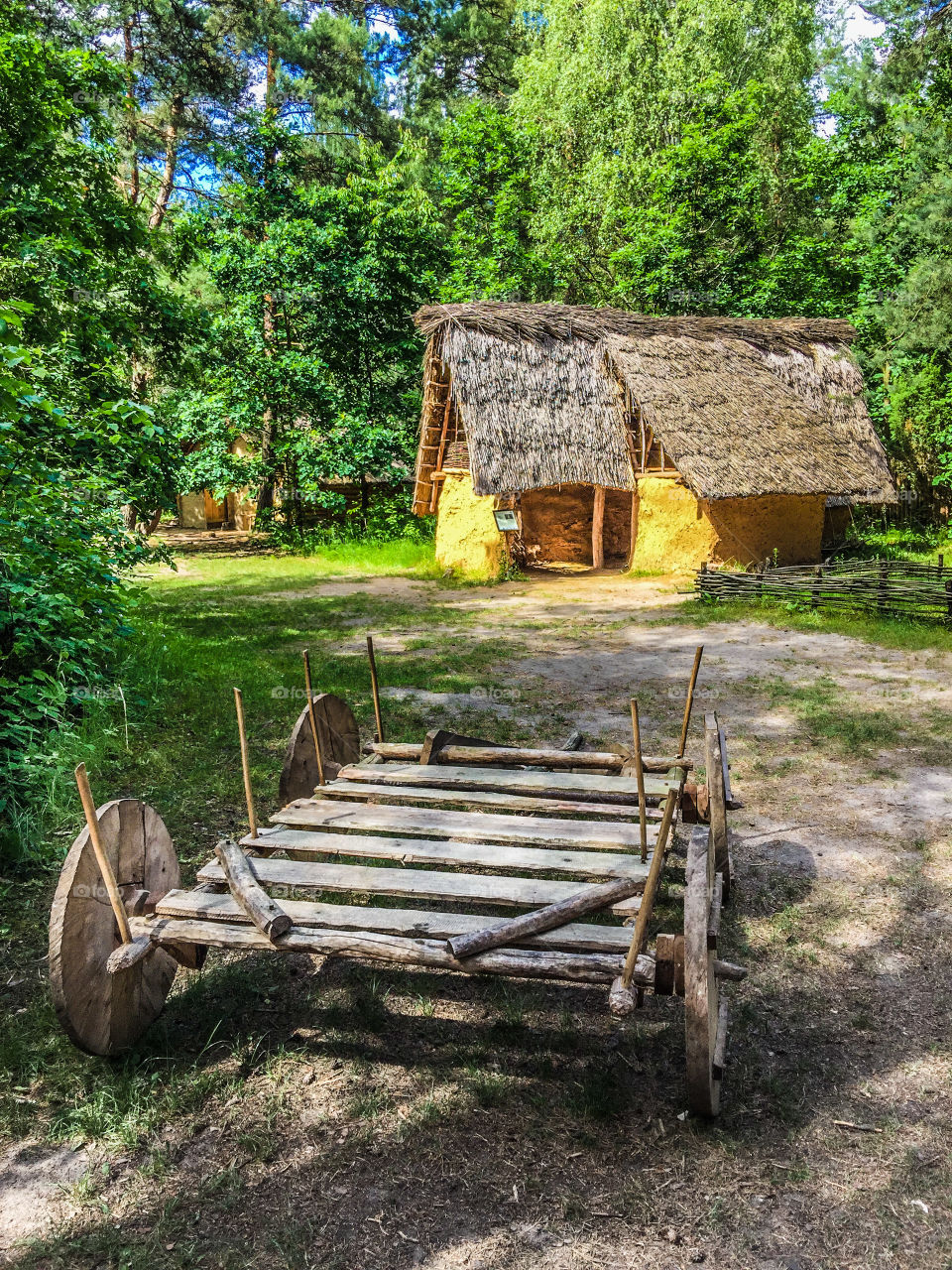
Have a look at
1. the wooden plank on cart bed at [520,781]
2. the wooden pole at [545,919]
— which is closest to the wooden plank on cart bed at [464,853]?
the wooden pole at [545,919]

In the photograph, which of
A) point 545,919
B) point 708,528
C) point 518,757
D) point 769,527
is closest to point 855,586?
point 708,528

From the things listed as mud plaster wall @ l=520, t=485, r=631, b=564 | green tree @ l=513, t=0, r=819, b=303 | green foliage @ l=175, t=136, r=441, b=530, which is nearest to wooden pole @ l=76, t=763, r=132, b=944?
mud plaster wall @ l=520, t=485, r=631, b=564

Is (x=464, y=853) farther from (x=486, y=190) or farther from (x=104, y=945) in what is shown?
(x=486, y=190)

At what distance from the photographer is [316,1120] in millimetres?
2814

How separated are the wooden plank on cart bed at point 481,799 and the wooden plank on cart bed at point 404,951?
119 centimetres

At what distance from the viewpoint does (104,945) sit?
2869 millimetres

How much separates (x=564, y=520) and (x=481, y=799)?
14409mm

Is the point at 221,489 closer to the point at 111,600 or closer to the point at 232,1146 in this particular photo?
the point at 111,600

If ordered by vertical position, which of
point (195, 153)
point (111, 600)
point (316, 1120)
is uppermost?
point (195, 153)

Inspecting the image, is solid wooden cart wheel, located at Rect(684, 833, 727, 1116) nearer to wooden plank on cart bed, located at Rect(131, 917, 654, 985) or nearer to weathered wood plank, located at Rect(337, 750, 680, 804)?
wooden plank on cart bed, located at Rect(131, 917, 654, 985)

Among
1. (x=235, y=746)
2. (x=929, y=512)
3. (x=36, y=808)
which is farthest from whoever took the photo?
(x=929, y=512)

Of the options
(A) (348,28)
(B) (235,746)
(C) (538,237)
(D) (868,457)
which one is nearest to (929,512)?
(D) (868,457)

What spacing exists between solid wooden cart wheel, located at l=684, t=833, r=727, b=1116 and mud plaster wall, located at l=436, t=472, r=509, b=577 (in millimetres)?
13063

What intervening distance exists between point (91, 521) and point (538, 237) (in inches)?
806
